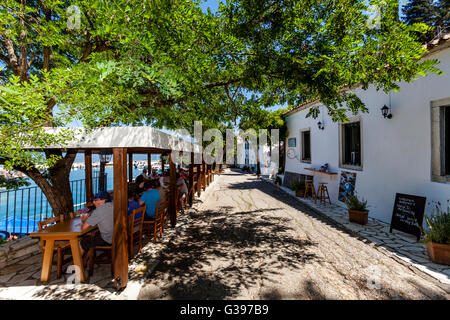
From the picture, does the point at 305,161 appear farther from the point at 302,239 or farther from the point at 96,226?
the point at 96,226

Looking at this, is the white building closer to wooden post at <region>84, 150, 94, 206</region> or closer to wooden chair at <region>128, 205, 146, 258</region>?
wooden chair at <region>128, 205, 146, 258</region>

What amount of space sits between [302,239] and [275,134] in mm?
9342

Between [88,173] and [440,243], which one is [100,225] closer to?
[88,173]

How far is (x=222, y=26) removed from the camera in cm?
485

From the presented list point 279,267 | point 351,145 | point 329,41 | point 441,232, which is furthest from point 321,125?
point 279,267

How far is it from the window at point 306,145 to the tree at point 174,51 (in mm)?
6750

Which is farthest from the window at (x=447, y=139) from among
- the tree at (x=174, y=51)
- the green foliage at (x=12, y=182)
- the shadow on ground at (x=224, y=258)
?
the green foliage at (x=12, y=182)

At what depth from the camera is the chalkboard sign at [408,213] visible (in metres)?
4.86

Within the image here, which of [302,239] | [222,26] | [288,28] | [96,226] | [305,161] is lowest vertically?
[302,239]

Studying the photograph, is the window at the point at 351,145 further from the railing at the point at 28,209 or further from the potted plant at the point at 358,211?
the railing at the point at 28,209

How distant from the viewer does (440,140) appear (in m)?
4.86

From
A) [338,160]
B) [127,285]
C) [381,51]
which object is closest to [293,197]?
[338,160]

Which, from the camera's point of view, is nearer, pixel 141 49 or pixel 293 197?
pixel 141 49

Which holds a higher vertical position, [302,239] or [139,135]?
[139,135]
